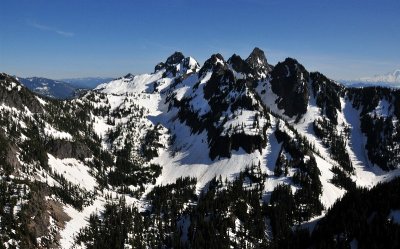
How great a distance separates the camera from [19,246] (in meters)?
172

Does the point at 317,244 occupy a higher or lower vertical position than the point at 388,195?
lower

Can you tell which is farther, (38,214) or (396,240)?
(38,214)

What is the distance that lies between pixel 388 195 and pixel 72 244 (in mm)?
164786

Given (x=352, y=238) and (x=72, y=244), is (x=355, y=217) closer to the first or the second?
(x=352, y=238)

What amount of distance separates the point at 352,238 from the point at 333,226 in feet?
48.8

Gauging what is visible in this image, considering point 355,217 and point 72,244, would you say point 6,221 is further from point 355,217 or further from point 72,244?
point 355,217

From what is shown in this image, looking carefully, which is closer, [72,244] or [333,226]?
[333,226]

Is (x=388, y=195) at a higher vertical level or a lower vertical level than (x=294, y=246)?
higher

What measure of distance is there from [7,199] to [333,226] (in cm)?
16750

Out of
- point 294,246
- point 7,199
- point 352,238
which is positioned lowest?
point 294,246

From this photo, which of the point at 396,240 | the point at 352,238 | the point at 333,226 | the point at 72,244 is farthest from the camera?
the point at 72,244

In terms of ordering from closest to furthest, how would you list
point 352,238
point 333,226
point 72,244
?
point 352,238
point 333,226
point 72,244

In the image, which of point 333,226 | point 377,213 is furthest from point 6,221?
point 377,213

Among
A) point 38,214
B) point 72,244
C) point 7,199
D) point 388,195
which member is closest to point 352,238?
point 388,195
